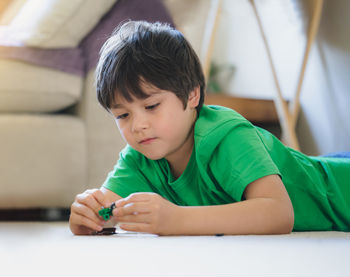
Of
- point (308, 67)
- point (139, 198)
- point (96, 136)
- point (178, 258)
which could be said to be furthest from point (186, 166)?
point (308, 67)

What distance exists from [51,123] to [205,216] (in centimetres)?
80

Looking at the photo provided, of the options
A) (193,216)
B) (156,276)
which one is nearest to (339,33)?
(193,216)

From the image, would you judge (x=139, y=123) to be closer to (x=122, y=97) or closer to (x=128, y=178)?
(x=122, y=97)

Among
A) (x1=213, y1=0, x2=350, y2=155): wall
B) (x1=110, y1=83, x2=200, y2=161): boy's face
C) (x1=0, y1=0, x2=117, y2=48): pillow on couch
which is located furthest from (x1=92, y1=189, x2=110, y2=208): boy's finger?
(x1=213, y1=0, x2=350, y2=155): wall

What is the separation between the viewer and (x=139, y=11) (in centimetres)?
153

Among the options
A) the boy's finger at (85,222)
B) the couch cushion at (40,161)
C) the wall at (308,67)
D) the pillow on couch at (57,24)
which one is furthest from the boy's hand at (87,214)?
the wall at (308,67)

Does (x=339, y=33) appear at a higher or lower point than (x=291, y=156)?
higher

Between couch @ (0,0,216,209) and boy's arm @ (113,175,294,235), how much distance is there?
706mm

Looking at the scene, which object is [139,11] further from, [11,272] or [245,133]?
[11,272]

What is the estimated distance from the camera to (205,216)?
72cm

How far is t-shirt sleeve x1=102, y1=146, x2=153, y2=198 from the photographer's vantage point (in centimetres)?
97

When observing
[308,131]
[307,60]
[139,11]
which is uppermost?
[139,11]

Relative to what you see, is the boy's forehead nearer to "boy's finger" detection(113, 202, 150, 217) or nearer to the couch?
"boy's finger" detection(113, 202, 150, 217)

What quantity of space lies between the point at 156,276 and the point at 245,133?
0.47m
